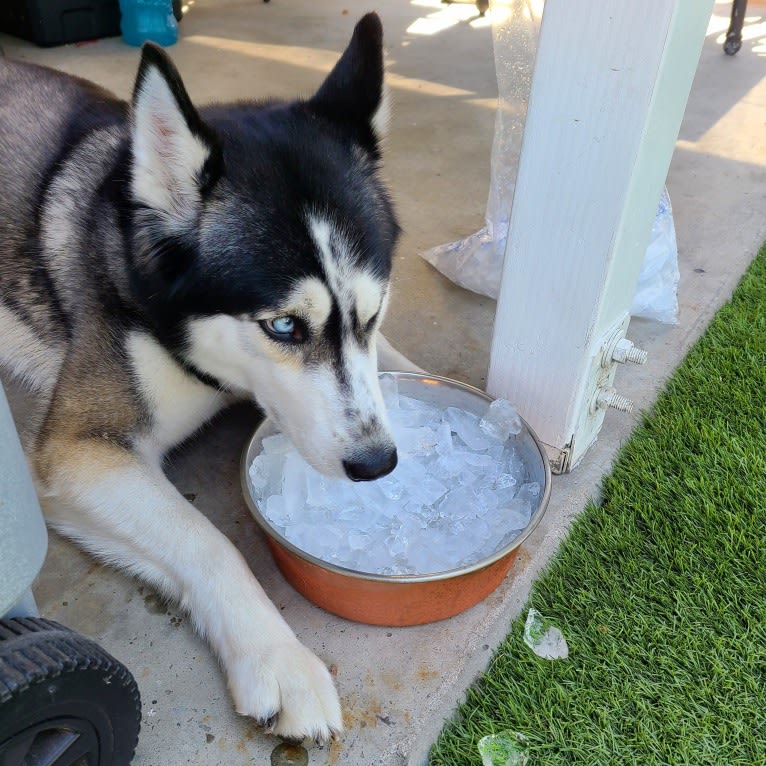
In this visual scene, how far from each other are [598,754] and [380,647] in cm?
52

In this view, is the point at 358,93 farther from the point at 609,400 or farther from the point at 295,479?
the point at 609,400

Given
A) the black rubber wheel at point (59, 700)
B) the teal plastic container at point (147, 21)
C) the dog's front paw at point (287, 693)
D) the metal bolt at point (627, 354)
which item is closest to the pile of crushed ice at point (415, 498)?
the dog's front paw at point (287, 693)

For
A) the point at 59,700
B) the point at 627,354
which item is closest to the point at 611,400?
the point at 627,354

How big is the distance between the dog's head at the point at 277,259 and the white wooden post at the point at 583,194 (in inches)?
17.2

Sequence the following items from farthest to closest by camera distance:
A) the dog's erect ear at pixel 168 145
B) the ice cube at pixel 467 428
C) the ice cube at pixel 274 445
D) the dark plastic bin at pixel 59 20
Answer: the dark plastic bin at pixel 59 20, the ice cube at pixel 467 428, the ice cube at pixel 274 445, the dog's erect ear at pixel 168 145

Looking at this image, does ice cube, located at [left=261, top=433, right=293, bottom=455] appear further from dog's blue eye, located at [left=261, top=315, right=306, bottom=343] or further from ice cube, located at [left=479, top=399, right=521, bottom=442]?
ice cube, located at [left=479, top=399, right=521, bottom=442]

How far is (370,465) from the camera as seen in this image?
1641 mm

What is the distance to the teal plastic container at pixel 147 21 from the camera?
5453 mm

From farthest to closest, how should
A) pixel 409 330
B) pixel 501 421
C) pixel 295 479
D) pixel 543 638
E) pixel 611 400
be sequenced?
Answer: pixel 409 330, pixel 611 400, pixel 501 421, pixel 295 479, pixel 543 638

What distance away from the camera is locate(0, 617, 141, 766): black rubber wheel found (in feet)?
3.45

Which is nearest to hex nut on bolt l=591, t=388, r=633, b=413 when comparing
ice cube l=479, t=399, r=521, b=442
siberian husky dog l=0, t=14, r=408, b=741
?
ice cube l=479, t=399, r=521, b=442

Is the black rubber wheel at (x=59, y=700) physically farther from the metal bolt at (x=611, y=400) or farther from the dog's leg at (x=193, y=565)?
the metal bolt at (x=611, y=400)

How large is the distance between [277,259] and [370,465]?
0.49 meters

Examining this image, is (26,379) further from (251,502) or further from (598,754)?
(598,754)
